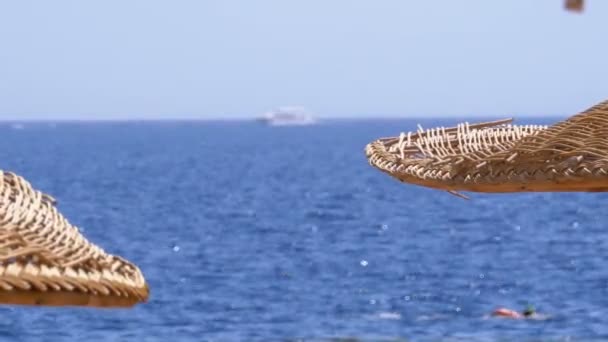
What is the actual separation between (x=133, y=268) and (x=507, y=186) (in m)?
1.37

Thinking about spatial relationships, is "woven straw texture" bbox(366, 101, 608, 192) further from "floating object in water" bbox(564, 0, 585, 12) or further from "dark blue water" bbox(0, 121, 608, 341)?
"dark blue water" bbox(0, 121, 608, 341)

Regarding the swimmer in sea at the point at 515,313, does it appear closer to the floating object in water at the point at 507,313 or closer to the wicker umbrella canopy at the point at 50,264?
the floating object in water at the point at 507,313

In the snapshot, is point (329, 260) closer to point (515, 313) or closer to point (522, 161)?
point (515, 313)

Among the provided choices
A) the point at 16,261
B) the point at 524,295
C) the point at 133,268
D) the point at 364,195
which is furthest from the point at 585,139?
the point at 364,195

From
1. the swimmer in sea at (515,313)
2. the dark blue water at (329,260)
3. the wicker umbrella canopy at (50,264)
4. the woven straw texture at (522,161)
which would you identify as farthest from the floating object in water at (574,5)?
the swimmer in sea at (515,313)

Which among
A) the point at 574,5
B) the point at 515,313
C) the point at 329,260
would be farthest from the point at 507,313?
the point at 574,5

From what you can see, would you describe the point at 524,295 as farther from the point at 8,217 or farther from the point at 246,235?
the point at 8,217

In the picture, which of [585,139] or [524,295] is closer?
[585,139]

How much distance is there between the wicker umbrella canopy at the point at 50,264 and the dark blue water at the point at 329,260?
13.1 meters

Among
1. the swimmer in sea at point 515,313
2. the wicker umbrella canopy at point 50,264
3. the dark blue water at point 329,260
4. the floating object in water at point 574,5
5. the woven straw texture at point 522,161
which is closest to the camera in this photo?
the wicker umbrella canopy at point 50,264

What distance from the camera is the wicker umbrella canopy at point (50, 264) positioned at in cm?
304

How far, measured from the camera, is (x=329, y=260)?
28.8 m

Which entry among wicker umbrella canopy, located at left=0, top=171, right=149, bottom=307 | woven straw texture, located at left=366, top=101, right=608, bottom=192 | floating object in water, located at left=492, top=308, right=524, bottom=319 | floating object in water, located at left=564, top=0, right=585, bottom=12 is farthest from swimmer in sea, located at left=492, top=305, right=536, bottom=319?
wicker umbrella canopy, located at left=0, top=171, right=149, bottom=307

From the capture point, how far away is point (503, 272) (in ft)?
86.3
